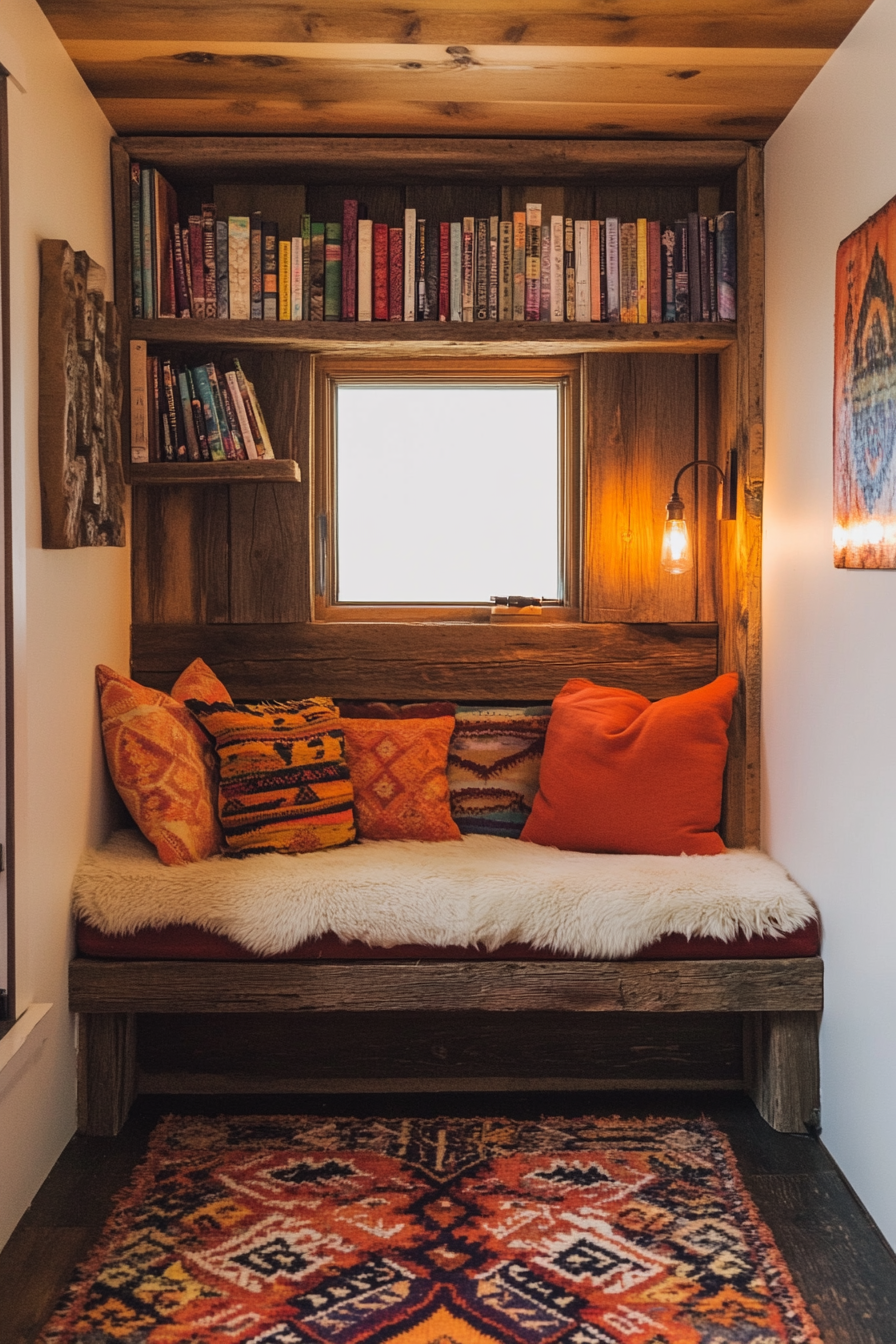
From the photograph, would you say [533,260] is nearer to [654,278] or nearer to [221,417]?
[654,278]

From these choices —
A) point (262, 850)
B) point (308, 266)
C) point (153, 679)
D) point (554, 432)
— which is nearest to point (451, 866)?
point (262, 850)

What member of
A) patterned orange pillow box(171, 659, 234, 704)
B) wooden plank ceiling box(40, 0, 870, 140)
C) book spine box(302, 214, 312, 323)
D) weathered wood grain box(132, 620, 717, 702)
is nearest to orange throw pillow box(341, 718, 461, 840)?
weathered wood grain box(132, 620, 717, 702)

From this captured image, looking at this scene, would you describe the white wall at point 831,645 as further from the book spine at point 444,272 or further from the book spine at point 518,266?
the book spine at point 444,272

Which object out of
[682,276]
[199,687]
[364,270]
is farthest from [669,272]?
[199,687]

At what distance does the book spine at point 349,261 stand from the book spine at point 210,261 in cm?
35

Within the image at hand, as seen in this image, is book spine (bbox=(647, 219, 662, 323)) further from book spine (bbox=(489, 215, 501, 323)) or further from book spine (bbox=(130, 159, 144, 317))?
book spine (bbox=(130, 159, 144, 317))

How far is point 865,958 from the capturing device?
231 cm

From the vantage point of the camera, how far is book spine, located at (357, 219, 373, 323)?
313 centimetres

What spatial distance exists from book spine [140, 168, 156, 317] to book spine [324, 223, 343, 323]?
0.47m

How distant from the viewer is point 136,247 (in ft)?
10.0

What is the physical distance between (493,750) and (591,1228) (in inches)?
52.7

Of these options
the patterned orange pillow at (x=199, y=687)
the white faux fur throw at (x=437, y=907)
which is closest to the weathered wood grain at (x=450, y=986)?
the white faux fur throw at (x=437, y=907)

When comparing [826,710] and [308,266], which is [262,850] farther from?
[308,266]

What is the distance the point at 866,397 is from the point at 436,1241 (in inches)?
71.9
